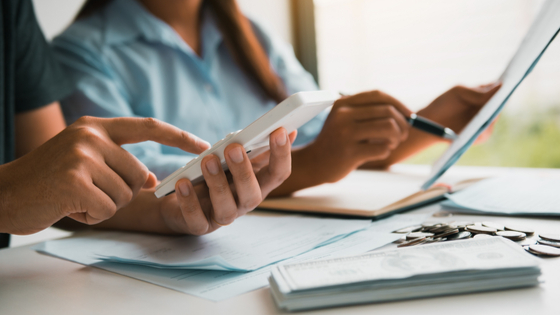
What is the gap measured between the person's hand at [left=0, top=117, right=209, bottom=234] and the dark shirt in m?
0.44

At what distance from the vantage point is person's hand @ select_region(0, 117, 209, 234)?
1.30 feet

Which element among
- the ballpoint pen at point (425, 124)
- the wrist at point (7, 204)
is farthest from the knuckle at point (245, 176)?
the ballpoint pen at point (425, 124)

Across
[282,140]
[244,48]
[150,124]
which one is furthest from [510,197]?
[244,48]

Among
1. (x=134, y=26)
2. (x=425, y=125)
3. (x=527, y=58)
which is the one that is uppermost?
(x=134, y=26)

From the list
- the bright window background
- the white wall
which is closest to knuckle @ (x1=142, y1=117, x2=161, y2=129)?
the white wall

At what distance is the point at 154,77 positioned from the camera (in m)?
1.00

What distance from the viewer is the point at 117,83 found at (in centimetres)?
92

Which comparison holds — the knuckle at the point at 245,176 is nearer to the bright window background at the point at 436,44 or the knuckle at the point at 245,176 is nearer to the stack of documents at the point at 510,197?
the stack of documents at the point at 510,197

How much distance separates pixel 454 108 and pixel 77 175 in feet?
2.30

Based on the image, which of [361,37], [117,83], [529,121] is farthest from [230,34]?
[529,121]

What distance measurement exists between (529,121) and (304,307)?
12.6ft

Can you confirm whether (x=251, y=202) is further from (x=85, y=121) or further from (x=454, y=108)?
(x=454, y=108)

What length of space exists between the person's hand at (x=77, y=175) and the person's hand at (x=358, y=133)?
330 mm

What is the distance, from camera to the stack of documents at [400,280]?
0.97ft
